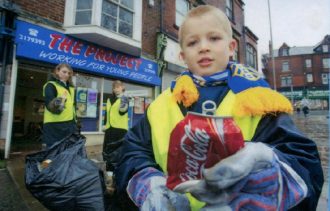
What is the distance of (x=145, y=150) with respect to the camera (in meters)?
1.21

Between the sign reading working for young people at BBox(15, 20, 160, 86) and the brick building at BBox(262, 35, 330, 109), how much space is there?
44653 mm

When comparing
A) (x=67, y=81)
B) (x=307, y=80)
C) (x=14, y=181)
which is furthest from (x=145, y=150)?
(x=307, y=80)

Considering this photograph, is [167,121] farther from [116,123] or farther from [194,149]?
[116,123]

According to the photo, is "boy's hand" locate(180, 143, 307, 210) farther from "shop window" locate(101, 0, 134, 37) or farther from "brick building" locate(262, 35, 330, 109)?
"brick building" locate(262, 35, 330, 109)

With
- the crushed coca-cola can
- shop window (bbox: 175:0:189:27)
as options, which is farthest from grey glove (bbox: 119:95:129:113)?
shop window (bbox: 175:0:189:27)

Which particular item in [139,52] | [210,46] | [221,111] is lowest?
[221,111]

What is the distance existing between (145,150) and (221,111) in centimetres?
39

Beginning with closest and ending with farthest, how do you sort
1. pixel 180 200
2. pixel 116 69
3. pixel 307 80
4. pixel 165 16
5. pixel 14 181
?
pixel 180 200, pixel 14 181, pixel 116 69, pixel 165 16, pixel 307 80

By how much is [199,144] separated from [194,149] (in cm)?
2

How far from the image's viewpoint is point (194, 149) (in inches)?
29.9

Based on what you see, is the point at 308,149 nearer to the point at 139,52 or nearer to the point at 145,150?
the point at 145,150

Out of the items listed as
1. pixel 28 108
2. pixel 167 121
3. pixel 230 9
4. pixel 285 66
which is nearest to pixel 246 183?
pixel 167 121

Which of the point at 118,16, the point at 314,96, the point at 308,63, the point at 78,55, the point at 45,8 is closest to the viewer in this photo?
the point at 45,8

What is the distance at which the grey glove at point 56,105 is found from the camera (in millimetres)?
3777
